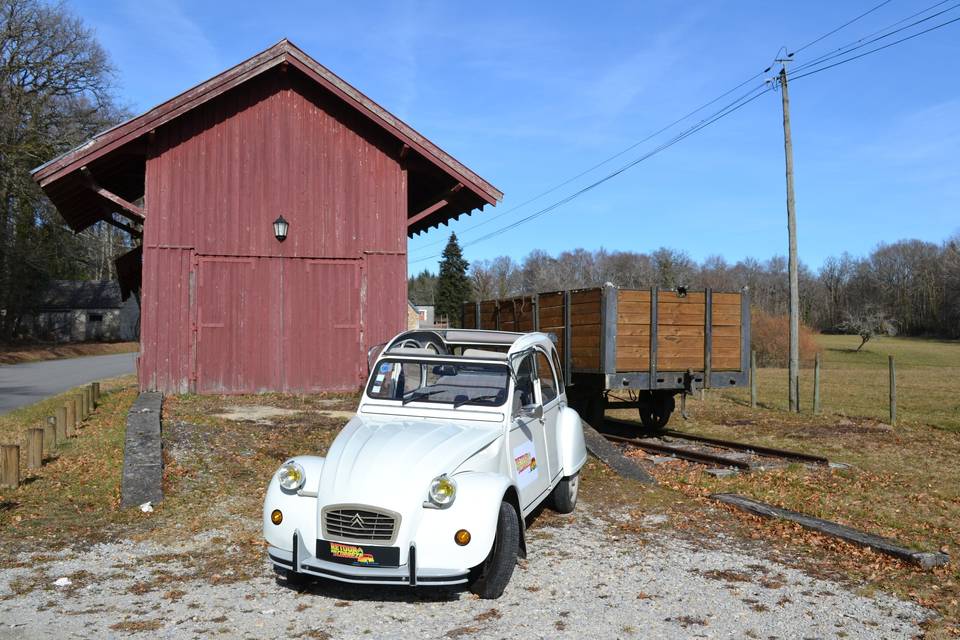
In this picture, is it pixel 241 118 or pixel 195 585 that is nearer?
pixel 195 585

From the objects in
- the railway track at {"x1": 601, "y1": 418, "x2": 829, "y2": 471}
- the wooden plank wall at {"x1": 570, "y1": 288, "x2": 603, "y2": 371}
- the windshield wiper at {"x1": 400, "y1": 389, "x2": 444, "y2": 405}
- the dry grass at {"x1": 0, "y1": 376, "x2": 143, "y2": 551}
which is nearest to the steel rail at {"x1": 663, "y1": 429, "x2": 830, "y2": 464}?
the railway track at {"x1": 601, "y1": 418, "x2": 829, "y2": 471}

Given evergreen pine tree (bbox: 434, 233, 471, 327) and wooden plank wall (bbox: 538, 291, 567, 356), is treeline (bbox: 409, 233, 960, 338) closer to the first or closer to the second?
evergreen pine tree (bbox: 434, 233, 471, 327)

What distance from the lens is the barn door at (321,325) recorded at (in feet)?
51.9

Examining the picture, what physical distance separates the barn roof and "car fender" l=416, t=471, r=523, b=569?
1148cm

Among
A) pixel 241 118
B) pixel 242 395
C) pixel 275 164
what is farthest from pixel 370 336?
pixel 241 118

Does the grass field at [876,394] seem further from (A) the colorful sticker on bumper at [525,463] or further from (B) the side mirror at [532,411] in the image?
(A) the colorful sticker on bumper at [525,463]

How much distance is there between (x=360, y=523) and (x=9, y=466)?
541 centimetres

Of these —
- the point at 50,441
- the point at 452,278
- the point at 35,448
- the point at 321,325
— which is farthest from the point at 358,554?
the point at 452,278

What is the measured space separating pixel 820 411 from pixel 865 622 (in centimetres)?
1529

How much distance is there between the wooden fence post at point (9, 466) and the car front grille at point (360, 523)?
16.8ft

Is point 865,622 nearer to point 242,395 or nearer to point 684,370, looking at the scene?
point 684,370

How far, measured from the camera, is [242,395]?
50.8ft

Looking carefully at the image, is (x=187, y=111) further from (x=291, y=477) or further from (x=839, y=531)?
(x=839, y=531)

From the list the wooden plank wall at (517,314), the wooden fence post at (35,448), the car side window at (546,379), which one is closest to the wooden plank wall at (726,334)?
the wooden plank wall at (517,314)
